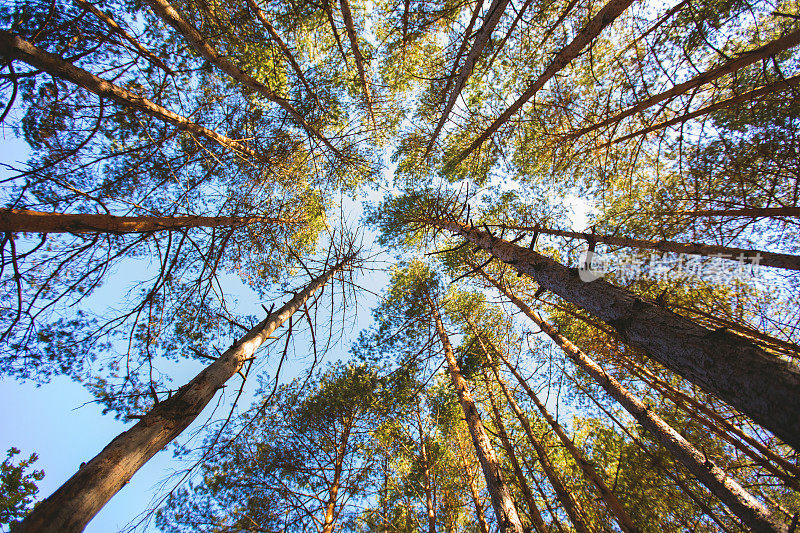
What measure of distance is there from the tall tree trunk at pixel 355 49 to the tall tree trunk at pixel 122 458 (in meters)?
5.44

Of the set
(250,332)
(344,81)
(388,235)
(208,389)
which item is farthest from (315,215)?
(208,389)

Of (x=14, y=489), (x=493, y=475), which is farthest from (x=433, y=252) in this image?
(x=14, y=489)

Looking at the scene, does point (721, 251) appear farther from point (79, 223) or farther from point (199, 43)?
point (199, 43)

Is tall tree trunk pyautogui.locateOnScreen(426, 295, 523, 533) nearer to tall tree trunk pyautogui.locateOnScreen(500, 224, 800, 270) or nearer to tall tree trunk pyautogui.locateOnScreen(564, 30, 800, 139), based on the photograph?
tall tree trunk pyautogui.locateOnScreen(500, 224, 800, 270)

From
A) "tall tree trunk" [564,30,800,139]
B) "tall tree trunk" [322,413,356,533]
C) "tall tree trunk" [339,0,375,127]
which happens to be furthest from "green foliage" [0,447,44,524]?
"tall tree trunk" [564,30,800,139]

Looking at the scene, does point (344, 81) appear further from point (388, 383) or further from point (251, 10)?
point (388, 383)

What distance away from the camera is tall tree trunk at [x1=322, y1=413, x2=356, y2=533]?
15.5 ft

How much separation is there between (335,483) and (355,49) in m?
8.52

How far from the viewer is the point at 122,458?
4.97ft

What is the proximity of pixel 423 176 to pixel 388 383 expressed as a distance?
6.07 metres

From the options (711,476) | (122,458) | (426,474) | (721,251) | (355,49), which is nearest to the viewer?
(122,458)

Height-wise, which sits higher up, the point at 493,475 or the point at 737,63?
the point at 737,63

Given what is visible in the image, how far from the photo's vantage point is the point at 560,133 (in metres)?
5.80

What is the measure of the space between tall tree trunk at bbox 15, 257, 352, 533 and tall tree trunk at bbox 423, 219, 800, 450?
3185 mm
